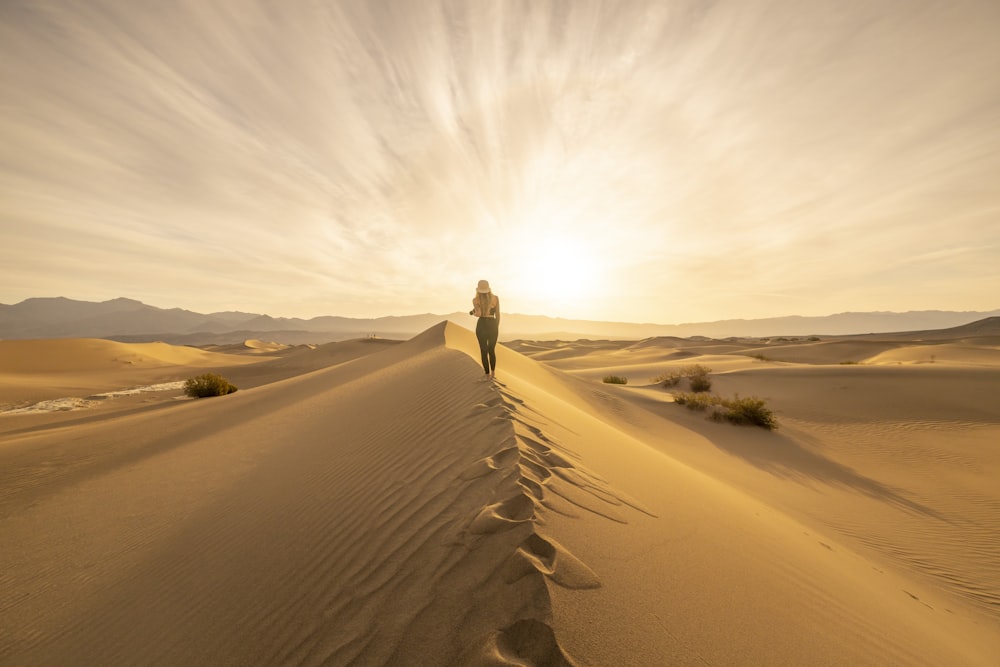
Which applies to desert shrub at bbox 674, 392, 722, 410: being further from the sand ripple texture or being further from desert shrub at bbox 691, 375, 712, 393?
the sand ripple texture

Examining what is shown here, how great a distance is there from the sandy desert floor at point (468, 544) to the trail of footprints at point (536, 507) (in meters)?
0.01

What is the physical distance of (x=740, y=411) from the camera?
372 inches

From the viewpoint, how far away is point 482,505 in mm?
2539

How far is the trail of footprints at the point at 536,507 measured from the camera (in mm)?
1566

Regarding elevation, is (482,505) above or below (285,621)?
above

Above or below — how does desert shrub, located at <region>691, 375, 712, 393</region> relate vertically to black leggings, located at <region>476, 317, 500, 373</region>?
below

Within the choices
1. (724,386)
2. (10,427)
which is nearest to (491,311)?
(724,386)

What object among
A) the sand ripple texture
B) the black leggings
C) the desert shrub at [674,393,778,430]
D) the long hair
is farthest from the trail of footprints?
the desert shrub at [674,393,778,430]

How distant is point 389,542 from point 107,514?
387 centimetres

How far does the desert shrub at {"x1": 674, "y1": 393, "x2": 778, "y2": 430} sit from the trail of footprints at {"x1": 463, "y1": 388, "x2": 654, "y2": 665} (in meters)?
7.77

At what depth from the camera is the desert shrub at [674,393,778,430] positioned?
9242mm

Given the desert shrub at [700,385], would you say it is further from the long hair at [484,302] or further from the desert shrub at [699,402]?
the long hair at [484,302]

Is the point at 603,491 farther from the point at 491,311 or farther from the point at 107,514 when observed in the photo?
the point at 107,514

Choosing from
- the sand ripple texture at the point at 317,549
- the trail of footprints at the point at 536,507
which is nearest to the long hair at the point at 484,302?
the sand ripple texture at the point at 317,549
